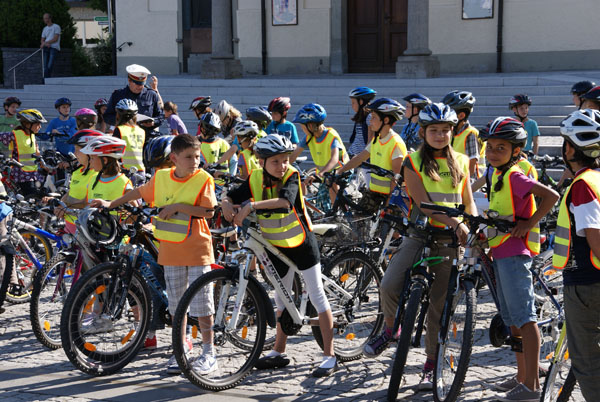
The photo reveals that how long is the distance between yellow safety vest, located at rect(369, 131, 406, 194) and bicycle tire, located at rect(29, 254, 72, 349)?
2902mm

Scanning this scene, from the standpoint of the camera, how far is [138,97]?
35.4 feet

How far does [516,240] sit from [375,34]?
59.6 ft

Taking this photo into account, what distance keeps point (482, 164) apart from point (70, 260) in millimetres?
4215

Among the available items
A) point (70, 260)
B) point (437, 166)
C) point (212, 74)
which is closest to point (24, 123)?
point (70, 260)

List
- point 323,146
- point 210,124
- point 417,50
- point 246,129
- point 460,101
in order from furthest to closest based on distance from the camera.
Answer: point 417,50
point 210,124
point 323,146
point 246,129
point 460,101

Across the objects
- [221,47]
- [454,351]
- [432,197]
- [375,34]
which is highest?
[375,34]

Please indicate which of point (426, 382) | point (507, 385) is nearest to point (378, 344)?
A: point (426, 382)

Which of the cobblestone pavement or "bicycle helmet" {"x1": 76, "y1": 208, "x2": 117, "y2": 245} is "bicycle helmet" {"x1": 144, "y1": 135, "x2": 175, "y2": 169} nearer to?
"bicycle helmet" {"x1": 76, "y1": 208, "x2": 117, "y2": 245}

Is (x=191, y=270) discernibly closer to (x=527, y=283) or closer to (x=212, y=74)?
(x=527, y=283)

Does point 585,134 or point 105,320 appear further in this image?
point 105,320

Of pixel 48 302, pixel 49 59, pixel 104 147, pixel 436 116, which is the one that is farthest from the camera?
pixel 49 59

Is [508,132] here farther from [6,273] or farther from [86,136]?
[6,273]

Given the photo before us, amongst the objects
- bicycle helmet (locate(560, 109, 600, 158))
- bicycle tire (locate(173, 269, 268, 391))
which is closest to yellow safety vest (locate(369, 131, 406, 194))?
bicycle tire (locate(173, 269, 268, 391))

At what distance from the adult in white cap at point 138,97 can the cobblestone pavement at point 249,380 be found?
4.30 meters
